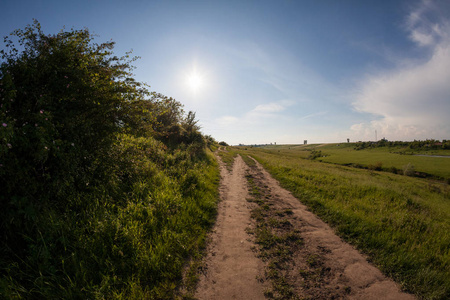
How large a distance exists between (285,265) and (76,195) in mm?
6358

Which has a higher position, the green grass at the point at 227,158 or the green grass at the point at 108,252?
the green grass at the point at 227,158

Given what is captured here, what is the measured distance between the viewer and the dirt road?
3.16 m

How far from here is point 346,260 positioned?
402 centimetres

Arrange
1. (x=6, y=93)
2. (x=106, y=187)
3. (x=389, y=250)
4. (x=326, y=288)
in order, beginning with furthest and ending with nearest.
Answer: (x=106, y=187) < (x=389, y=250) < (x=6, y=93) < (x=326, y=288)

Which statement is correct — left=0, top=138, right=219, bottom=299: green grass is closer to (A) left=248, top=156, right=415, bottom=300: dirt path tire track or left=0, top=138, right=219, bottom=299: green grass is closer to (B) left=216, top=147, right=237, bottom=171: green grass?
(A) left=248, top=156, right=415, bottom=300: dirt path tire track

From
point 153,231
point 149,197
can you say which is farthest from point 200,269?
point 149,197

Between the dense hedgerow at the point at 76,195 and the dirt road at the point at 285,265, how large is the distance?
81cm

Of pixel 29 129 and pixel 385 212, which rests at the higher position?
pixel 29 129

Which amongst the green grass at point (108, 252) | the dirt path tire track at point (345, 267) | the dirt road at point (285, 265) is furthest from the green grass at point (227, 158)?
the green grass at point (108, 252)

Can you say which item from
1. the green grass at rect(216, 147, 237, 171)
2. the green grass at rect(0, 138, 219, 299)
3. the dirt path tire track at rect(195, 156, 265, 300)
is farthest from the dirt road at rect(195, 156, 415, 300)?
the green grass at rect(216, 147, 237, 171)

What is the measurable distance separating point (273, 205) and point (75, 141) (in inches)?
308

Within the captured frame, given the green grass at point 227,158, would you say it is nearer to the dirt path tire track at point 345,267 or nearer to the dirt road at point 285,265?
the dirt road at point 285,265

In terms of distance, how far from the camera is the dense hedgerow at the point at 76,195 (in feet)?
10.3

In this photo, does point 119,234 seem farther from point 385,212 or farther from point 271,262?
point 385,212
